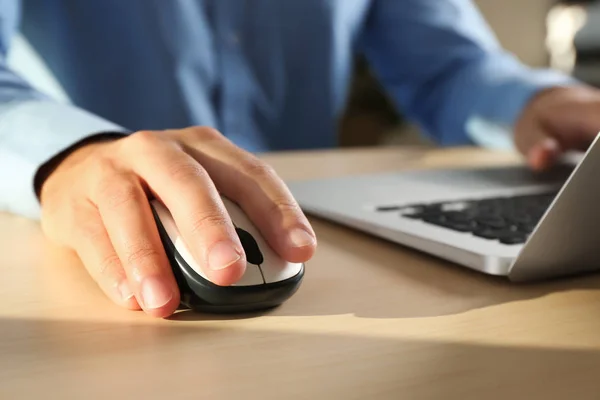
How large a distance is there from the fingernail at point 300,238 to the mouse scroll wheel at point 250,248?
19mm

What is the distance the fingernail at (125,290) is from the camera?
1.13 ft

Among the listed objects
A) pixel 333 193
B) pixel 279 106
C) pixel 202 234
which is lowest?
pixel 279 106

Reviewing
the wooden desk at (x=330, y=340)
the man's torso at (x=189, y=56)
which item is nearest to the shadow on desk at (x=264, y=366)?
the wooden desk at (x=330, y=340)

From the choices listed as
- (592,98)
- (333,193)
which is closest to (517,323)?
(333,193)

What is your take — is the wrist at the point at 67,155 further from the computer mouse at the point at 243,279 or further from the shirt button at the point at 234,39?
the shirt button at the point at 234,39

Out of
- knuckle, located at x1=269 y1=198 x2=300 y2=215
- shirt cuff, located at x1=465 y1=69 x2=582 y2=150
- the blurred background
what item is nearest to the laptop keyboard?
knuckle, located at x1=269 y1=198 x2=300 y2=215

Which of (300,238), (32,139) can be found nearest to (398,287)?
(300,238)

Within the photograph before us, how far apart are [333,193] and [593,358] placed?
330 mm

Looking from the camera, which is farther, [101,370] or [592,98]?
[592,98]

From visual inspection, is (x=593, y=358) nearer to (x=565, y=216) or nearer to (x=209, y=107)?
(x=565, y=216)

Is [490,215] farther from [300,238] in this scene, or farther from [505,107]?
[505,107]

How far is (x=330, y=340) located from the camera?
309 millimetres

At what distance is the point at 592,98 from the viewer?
0.79 metres

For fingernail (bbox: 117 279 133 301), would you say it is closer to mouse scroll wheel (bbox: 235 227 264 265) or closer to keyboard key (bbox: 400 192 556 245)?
mouse scroll wheel (bbox: 235 227 264 265)
